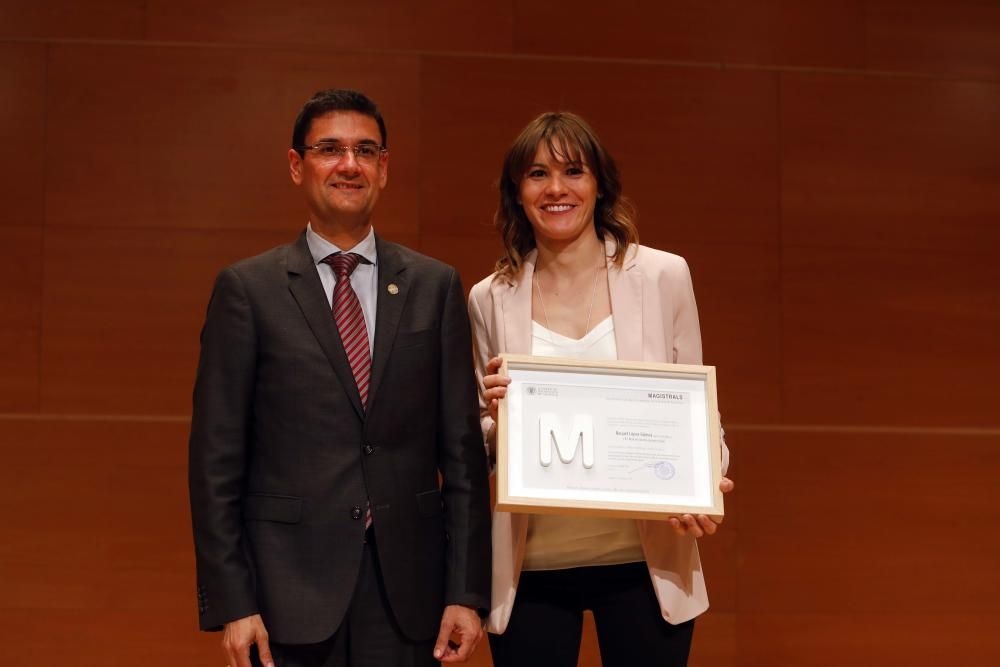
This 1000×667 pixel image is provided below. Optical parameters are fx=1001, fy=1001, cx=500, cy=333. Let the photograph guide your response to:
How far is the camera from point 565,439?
181cm

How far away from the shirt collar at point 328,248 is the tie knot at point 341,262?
0.4 inches

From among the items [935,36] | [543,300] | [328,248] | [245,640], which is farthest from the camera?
[935,36]

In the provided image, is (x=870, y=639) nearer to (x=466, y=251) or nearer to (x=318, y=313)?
(x=466, y=251)

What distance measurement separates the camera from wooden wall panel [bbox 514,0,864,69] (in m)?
3.45

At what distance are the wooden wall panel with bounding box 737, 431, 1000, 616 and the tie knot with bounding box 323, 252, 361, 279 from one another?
1.98 meters

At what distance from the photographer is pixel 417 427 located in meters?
1.85

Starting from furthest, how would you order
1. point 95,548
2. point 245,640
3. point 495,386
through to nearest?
point 95,548
point 495,386
point 245,640

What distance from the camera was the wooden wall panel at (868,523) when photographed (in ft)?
11.3

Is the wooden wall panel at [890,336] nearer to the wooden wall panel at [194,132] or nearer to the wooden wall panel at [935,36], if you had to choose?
the wooden wall panel at [935,36]

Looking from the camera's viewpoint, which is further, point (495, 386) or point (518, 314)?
point (518, 314)

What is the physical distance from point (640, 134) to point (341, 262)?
1844 millimetres

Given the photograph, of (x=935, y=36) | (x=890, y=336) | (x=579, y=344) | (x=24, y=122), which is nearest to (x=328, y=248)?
(x=579, y=344)

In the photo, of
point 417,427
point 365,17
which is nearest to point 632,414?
point 417,427

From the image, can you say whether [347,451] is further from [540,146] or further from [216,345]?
[540,146]
